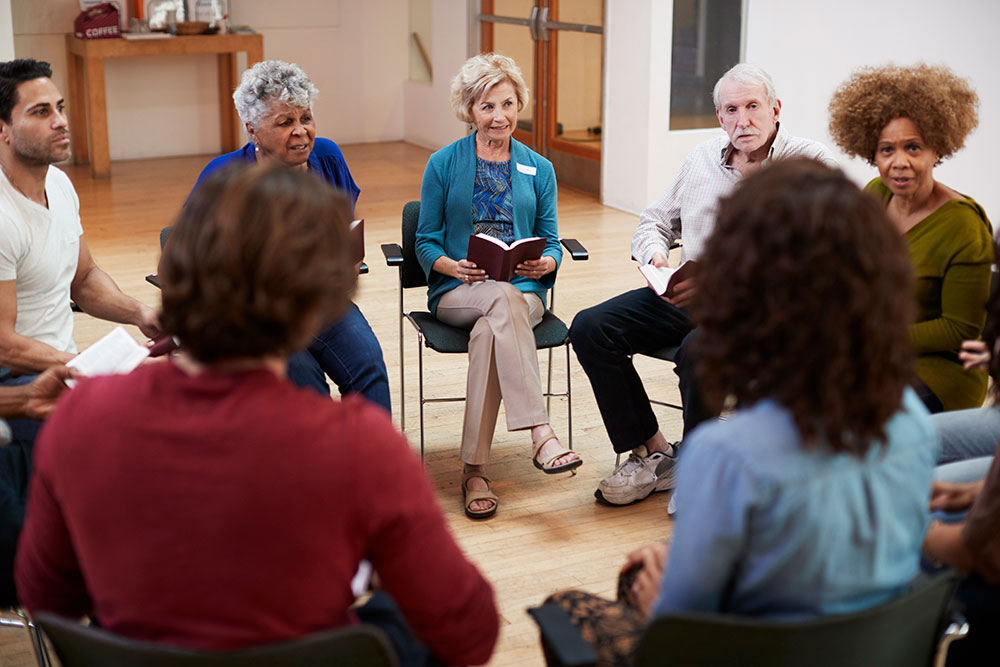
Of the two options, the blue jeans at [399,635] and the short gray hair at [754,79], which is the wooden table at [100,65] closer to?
the short gray hair at [754,79]

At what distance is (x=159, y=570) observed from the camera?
4.32ft

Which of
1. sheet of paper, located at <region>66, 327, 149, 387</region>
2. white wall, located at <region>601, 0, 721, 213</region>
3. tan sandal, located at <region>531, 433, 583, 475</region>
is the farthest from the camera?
white wall, located at <region>601, 0, 721, 213</region>

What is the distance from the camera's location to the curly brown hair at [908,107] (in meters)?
2.79

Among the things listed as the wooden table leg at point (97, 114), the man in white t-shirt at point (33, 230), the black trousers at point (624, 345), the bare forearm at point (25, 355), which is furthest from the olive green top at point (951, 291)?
the wooden table leg at point (97, 114)

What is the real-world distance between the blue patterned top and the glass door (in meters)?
4.23

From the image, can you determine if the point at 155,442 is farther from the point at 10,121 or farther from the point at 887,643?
the point at 10,121

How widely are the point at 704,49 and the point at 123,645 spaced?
21.4 ft

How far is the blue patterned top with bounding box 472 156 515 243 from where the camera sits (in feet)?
11.7

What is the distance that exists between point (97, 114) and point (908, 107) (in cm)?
704

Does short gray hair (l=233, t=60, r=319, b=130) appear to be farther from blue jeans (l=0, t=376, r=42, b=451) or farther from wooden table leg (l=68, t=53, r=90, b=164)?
wooden table leg (l=68, t=53, r=90, b=164)

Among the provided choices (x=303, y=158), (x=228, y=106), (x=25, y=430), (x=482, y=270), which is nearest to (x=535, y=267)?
(x=482, y=270)

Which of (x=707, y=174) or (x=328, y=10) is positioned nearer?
(x=707, y=174)

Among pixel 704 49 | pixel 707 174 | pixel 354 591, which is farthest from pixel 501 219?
pixel 704 49

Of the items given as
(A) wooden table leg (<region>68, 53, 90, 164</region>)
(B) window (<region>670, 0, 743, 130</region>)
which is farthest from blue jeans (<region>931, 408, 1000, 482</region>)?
(A) wooden table leg (<region>68, 53, 90, 164</region>)
